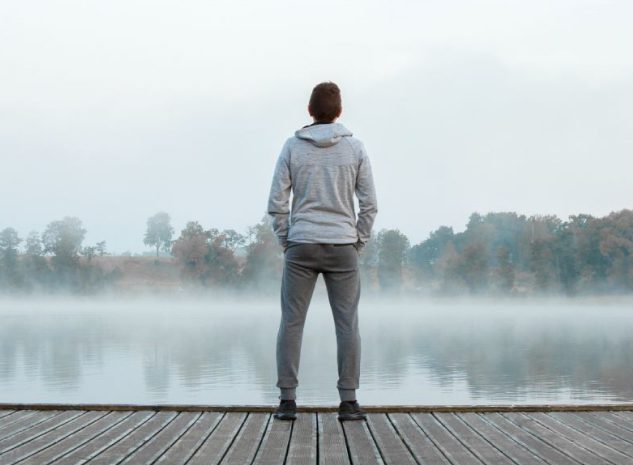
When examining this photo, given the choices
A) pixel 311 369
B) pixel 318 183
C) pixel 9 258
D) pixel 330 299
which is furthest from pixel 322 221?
pixel 9 258

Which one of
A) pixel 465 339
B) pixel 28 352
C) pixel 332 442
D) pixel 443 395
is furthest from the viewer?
pixel 465 339

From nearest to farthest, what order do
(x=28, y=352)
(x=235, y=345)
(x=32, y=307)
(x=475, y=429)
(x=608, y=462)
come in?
(x=608, y=462)
(x=475, y=429)
(x=28, y=352)
(x=235, y=345)
(x=32, y=307)

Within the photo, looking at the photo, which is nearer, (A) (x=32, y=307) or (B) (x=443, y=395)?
(B) (x=443, y=395)

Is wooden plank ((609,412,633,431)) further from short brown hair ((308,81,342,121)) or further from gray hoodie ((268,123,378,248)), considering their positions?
short brown hair ((308,81,342,121))

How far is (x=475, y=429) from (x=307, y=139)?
164cm

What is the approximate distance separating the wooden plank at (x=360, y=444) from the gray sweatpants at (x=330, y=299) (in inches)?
11.0

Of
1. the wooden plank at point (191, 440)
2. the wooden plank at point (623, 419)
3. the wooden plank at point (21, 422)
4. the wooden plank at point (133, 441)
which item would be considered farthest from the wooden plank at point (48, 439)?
the wooden plank at point (623, 419)

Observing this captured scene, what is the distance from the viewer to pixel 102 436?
152 inches

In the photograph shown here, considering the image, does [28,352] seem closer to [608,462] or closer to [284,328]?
[284,328]

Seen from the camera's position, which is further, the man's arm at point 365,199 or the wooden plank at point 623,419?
the man's arm at point 365,199

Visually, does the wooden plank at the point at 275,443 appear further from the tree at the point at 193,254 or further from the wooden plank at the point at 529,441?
the tree at the point at 193,254

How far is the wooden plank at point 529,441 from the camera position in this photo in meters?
3.40

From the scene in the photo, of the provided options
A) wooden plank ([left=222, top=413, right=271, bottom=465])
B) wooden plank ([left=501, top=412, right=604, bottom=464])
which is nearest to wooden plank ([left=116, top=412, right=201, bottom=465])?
wooden plank ([left=222, top=413, right=271, bottom=465])

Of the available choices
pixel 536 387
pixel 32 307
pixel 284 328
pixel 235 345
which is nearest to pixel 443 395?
pixel 536 387
